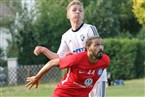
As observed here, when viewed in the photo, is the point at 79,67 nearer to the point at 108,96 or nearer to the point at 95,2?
the point at 108,96

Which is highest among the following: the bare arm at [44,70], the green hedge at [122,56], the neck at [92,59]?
the neck at [92,59]

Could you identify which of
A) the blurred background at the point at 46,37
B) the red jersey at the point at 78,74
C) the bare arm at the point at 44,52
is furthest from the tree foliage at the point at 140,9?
the red jersey at the point at 78,74

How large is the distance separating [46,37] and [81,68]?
30662 millimetres

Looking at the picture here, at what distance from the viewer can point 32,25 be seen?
125 feet

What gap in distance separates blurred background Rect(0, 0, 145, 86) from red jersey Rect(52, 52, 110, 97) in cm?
2192

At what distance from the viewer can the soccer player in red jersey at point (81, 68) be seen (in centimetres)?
714

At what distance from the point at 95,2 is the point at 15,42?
859 centimetres

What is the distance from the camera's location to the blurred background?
31083 millimetres

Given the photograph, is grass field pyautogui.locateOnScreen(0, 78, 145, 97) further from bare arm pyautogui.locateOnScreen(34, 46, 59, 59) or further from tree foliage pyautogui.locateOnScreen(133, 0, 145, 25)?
tree foliage pyautogui.locateOnScreen(133, 0, 145, 25)

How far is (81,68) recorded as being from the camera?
7195mm

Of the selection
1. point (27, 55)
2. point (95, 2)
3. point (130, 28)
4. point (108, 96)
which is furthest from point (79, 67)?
point (130, 28)

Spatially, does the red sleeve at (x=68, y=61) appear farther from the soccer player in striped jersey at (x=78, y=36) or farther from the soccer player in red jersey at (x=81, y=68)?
the soccer player in striped jersey at (x=78, y=36)

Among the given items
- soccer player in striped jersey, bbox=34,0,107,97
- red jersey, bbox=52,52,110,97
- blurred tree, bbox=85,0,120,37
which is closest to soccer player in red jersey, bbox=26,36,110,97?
red jersey, bbox=52,52,110,97

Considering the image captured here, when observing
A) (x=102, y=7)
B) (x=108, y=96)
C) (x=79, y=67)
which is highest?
(x=102, y=7)
